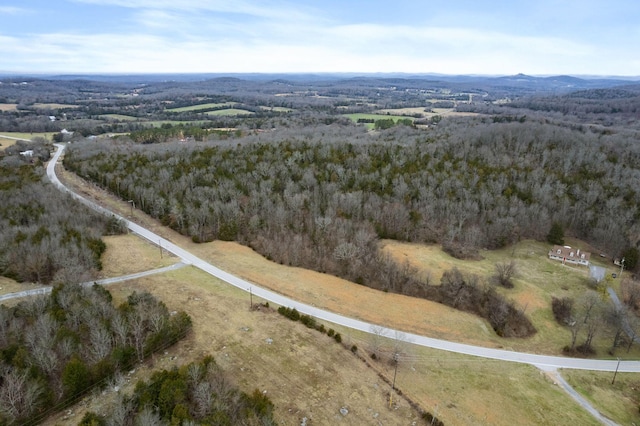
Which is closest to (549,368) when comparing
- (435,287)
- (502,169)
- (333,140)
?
(435,287)

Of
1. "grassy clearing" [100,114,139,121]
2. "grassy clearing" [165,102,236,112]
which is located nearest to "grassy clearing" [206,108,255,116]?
"grassy clearing" [165,102,236,112]

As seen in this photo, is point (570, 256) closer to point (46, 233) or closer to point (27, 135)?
point (46, 233)

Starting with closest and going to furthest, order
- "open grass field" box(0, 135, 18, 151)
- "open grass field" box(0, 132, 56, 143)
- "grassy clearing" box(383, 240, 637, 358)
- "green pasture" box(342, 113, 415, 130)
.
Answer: "grassy clearing" box(383, 240, 637, 358), "open grass field" box(0, 135, 18, 151), "open grass field" box(0, 132, 56, 143), "green pasture" box(342, 113, 415, 130)

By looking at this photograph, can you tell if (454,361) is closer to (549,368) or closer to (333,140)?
(549,368)

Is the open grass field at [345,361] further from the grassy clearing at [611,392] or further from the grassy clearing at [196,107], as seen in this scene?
the grassy clearing at [196,107]

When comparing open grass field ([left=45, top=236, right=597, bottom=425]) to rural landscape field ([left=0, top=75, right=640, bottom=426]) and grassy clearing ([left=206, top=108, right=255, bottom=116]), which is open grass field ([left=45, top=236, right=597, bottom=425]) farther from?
grassy clearing ([left=206, top=108, right=255, bottom=116])

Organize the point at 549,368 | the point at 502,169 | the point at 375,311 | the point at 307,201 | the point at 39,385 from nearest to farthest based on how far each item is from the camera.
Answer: the point at 39,385 < the point at 549,368 < the point at 375,311 < the point at 307,201 < the point at 502,169

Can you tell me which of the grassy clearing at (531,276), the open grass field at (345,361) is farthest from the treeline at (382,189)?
the open grass field at (345,361)
